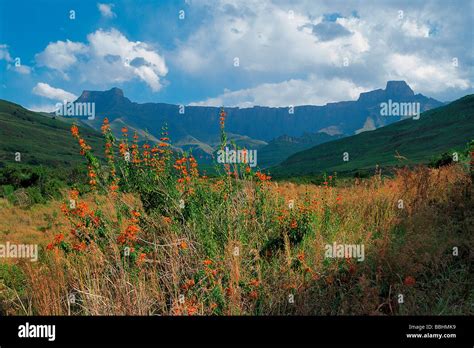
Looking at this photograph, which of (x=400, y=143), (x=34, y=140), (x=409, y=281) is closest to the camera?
(x=409, y=281)

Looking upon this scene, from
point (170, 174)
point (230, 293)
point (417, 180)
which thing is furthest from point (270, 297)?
point (417, 180)

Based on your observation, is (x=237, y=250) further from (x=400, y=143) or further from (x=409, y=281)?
(x=400, y=143)

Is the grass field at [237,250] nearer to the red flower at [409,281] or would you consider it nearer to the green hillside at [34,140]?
the red flower at [409,281]

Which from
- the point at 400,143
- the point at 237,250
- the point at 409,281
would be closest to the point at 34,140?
the point at 400,143

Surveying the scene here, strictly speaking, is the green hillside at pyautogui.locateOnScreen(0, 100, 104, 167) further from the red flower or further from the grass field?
the red flower

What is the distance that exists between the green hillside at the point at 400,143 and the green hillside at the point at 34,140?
70.3 meters

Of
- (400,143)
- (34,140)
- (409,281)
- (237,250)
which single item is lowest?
(409,281)

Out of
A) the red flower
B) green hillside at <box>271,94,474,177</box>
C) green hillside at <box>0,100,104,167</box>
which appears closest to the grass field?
the red flower

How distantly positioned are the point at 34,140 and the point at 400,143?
137 meters

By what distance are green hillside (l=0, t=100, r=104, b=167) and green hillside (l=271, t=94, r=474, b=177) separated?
2769 inches

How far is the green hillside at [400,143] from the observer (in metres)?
103

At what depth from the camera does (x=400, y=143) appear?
130375mm

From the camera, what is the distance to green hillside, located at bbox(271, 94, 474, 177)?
103 m
